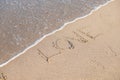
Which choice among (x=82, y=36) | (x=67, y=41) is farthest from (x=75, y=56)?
(x=82, y=36)

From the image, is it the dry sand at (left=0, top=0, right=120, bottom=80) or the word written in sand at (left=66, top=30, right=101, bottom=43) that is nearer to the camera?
the dry sand at (left=0, top=0, right=120, bottom=80)

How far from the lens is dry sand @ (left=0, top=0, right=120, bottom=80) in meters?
3.13

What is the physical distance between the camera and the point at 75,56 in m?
3.41

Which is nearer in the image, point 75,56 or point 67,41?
point 75,56

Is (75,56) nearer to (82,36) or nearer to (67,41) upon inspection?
(67,41)

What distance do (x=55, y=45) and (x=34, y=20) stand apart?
0.81 m

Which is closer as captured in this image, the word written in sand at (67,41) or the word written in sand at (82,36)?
the word written in sand at (67,41)

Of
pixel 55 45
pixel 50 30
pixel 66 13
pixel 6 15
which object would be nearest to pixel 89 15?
pixel 66 13

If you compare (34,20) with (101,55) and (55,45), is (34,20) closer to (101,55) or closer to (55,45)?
(55,45)

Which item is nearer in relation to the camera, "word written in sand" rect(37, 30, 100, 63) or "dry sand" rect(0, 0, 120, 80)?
"dry sand" rect(0, 0, 120, 80)

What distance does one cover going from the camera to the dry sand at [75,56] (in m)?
3.13

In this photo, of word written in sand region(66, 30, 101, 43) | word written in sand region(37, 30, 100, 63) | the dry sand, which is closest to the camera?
the dry sand

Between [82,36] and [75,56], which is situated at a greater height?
[82,36]

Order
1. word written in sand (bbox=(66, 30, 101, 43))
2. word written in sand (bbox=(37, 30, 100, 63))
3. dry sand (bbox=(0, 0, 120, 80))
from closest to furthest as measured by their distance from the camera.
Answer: dry sand (bbox=(0, 0, 120, 80)), word written in sand (bbox=(37, 30, 100, 63)), word written in sand (bbox=(66, 30, 101, 43))
